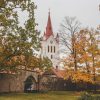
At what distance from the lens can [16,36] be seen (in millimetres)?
26922

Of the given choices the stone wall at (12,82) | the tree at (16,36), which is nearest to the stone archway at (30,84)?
the stone wall at (12,82)

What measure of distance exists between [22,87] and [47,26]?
5921 cm

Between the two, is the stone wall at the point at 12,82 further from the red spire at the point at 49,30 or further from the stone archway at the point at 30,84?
the red spire at the point at 49,30

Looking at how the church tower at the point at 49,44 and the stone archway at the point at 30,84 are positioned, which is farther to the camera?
the church tower at the point at 49,44

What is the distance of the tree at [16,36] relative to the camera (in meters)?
25.1

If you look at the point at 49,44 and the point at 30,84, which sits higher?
the point at 49,44

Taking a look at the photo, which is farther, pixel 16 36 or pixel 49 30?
pixel 49 30

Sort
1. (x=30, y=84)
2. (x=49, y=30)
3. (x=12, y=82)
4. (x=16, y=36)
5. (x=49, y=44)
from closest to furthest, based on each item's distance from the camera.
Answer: (x=16, y=36), (x=12, y=82), (x=30, y=84), (x=49, y=30), (x=49, y=44)

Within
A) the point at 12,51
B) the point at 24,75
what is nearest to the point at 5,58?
the point at 12,51

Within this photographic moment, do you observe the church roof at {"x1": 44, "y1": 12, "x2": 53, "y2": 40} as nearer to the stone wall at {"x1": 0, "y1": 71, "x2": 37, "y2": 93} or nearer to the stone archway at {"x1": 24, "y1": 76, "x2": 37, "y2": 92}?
the stone archway at {"x1": 24, "y1": 76, "x2": 37, "y2": 92}

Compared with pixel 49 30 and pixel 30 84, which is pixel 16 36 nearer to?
pixel 30 84

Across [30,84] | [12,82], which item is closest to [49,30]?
[30,84]

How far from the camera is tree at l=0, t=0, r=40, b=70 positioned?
82.3 ft

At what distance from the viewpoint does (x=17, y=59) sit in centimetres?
3067
